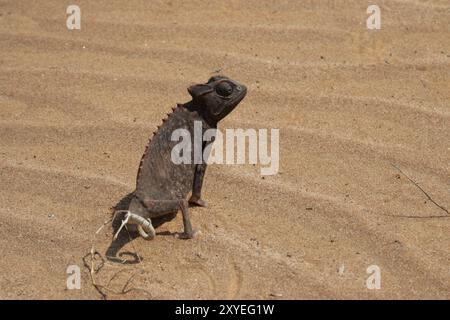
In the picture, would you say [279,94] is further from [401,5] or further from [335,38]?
[401,5]

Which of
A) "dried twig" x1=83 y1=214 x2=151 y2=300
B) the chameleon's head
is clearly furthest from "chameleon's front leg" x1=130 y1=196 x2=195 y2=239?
the chameleon's head

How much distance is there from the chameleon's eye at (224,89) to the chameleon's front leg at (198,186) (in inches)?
17.3

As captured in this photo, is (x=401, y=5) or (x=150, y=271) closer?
(x=150, y=271)

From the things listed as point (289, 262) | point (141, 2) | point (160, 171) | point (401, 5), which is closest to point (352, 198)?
point (289, 262)

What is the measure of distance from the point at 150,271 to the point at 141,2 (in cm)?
315

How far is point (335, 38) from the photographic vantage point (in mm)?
5840

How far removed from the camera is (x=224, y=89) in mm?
4168

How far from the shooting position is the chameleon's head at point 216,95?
4.16m

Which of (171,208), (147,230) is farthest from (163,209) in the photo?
(147,230)

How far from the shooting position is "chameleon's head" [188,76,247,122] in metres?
4.16

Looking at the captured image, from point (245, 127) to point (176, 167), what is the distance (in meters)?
0.98

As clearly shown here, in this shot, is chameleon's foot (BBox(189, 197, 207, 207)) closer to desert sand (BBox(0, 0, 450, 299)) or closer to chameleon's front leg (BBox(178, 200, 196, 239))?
desert sand (BBox(0, 0, 450, 299))

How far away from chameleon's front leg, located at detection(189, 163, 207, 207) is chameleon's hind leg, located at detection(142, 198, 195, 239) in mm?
176

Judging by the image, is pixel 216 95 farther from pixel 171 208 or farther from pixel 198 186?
pixel 171 208
